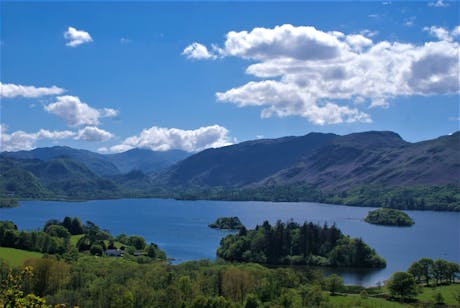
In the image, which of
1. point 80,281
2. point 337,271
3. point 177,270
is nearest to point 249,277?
point 177,270

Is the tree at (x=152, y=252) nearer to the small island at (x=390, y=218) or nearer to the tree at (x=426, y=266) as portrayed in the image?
the tree at (x=426, y=266)

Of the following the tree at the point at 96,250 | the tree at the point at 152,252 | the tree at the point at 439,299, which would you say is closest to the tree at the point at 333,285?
the tree at the point at 439,299

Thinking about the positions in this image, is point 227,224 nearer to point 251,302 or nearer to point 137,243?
point 137,243

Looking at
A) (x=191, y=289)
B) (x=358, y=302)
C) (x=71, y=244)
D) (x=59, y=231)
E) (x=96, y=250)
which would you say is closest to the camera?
(x=358, y=302)

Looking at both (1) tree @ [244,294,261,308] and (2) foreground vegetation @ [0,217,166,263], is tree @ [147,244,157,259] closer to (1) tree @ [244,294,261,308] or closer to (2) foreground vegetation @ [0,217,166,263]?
(2) foreground vegetation @ [0,217,166,263]

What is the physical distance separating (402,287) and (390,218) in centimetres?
12902

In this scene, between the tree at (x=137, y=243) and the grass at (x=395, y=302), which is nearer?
the grass at (x=395, y=302)

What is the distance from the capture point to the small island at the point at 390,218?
182 meters

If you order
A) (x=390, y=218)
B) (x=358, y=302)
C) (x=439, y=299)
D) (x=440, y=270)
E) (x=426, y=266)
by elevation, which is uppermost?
(x=390, y=218)

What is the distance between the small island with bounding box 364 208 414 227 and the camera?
182 meters

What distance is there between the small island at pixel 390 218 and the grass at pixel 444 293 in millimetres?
110852

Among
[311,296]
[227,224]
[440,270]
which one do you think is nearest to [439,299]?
[311,296]

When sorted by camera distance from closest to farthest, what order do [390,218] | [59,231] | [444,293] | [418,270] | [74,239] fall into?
[444,293], [418,270], [59,231], [74,239], [390,218]

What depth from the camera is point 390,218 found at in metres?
187
